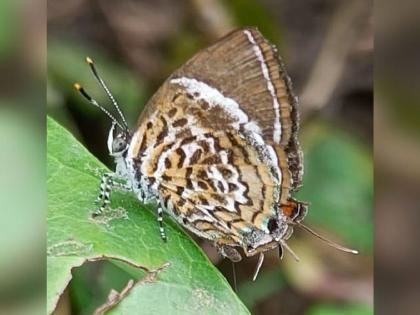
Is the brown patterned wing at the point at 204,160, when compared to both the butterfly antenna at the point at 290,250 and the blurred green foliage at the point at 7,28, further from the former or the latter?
the blurred green foliage at the point at 7,28

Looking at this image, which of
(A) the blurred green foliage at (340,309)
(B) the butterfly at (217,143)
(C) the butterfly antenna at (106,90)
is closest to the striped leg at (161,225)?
(B) the butterfly at (217,143)

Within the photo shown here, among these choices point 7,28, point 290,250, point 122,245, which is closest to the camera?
point 7,28

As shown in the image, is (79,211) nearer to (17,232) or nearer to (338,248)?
(17,232)

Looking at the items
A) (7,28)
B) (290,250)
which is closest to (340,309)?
(290,250)

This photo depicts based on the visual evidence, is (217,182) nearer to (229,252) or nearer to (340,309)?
(229,252)

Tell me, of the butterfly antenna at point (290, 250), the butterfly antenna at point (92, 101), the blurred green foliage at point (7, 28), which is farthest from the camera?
the butterfly antenna at point (290, 250)

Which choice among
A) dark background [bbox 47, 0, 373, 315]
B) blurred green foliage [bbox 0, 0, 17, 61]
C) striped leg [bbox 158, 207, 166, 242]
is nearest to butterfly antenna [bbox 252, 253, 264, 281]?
dark background [bbox 47, 0, 373, 315]

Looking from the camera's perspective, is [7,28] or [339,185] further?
[339,185]
